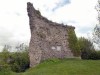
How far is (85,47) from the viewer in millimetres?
67500

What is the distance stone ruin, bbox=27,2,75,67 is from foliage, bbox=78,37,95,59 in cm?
1084

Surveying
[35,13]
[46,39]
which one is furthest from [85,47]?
[35,13]

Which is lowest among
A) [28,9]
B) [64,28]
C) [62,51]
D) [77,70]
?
[77,70]

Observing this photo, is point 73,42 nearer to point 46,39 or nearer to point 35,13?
point 46,39

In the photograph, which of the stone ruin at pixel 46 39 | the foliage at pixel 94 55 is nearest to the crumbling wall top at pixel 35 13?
the stone ruin at pixel 46 39

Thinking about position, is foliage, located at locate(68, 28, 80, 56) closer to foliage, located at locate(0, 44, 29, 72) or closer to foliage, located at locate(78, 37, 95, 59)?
foliage, located at locate(78, 37, 95, 59)

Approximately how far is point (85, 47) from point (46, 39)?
19530 mm

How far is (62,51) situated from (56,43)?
1715 millimetres

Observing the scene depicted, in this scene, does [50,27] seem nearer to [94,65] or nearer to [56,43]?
[56,43]

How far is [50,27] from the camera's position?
50.6 metres

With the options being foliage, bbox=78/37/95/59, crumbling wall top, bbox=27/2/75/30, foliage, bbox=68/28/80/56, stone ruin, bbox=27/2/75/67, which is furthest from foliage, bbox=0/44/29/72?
foliage, bbox=78/37/95/59

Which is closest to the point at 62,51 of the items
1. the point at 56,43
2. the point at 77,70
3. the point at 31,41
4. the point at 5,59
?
the point at 56,43

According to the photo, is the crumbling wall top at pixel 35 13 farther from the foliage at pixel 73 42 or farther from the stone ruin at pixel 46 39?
the foliage at pixel 73 42

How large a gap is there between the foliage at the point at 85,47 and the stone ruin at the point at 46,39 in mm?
10836
